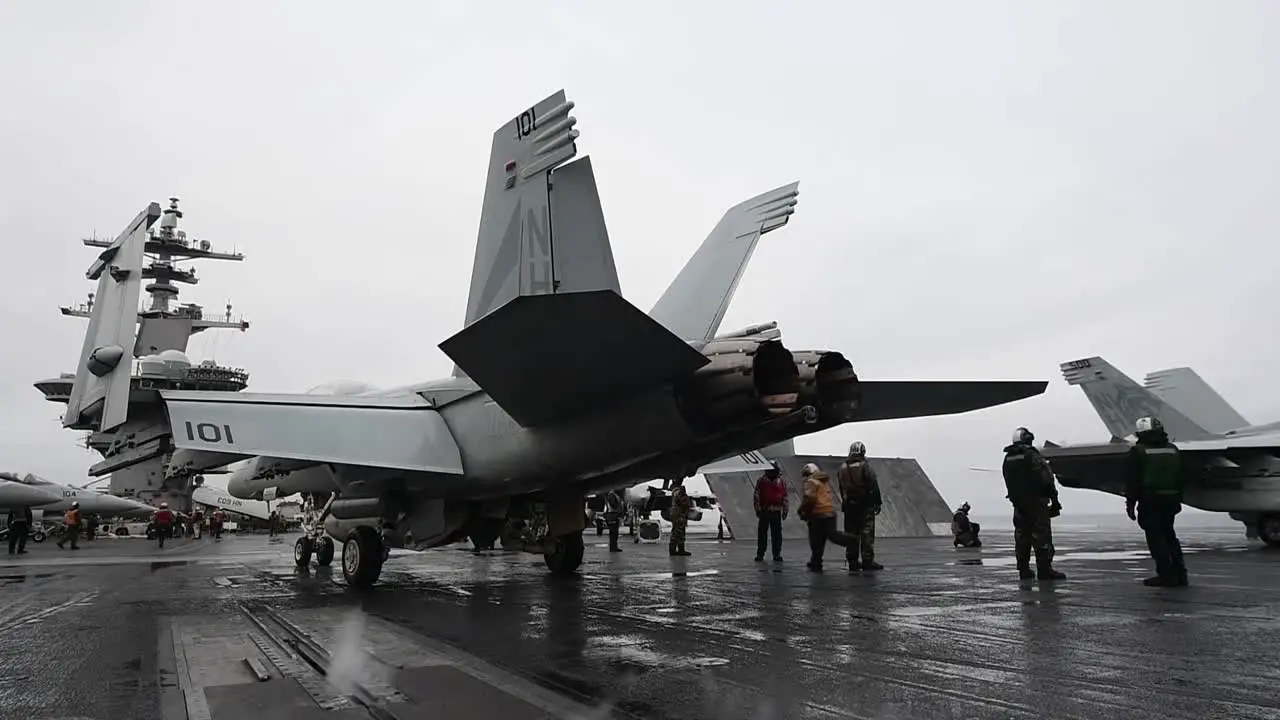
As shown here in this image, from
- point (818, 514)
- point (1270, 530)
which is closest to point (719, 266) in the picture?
point (818, 514)

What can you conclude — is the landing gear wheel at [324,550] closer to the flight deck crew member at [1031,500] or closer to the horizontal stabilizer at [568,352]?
the horizontal stabilizer at [568,352]

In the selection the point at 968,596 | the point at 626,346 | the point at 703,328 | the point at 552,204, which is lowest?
the point at 968,596

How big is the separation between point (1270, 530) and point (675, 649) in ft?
59.3

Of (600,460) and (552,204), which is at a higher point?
(552,204)

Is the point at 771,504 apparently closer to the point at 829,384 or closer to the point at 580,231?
the point at 829,384

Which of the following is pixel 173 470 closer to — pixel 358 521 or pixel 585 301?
pixel 358 521

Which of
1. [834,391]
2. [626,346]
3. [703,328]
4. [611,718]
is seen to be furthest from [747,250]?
[611,718]

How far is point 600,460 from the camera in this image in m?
7.75

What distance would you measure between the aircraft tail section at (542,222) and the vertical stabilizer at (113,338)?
20.1ft

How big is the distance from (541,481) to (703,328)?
94.4 inches

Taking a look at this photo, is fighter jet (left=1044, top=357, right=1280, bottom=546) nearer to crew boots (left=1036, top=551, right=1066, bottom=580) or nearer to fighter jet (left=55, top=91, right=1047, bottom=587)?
crew boots (left=1036, top=551, right=1066, bottom=580)

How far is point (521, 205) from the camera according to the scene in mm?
7234

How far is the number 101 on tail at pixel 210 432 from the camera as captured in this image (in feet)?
27.7

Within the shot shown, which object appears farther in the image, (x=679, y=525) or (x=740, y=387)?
(x=679, y=525)
